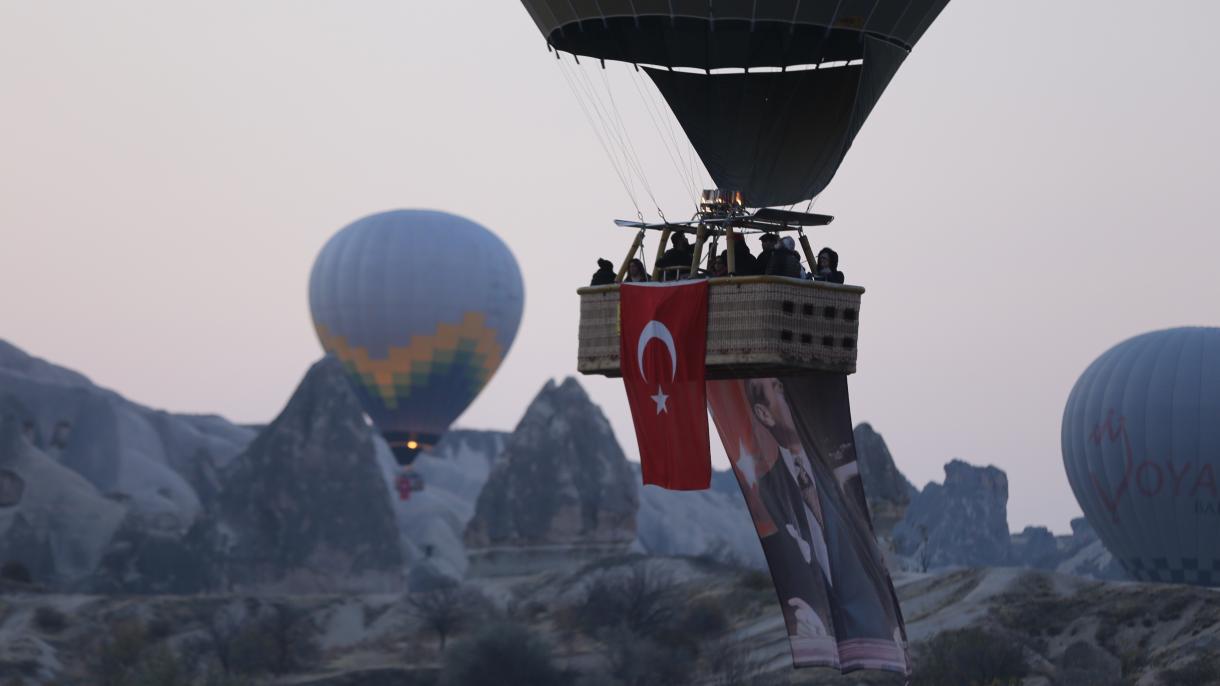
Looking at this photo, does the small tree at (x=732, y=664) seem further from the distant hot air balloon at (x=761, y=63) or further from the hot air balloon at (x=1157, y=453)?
the distant hot air balloon at (x=761, y=63)

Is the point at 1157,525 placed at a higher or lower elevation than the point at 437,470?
lower

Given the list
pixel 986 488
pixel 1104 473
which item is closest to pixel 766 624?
pixel 1104 473

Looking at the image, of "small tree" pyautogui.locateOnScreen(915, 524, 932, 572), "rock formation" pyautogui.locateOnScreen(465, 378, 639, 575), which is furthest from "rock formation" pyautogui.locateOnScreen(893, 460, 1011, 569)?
"rock formation" pyautogui.locateOnScreen(465, 378, 639, 575)

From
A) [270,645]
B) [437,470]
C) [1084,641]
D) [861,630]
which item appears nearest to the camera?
[861,630]

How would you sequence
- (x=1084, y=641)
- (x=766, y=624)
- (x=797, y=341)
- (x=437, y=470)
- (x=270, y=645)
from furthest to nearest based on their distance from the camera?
(x=437, y=470) < (x=270, y=645) < (x=766, y=624) < (x=1084, y=641) < (x=797, y=341)

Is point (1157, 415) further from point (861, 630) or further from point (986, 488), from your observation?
point (986, 488)

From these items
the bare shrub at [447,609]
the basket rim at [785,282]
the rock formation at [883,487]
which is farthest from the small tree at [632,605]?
the basket rim at [785,282]

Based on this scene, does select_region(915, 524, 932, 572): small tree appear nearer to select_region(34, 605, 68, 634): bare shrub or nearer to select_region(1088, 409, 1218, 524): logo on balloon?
select_region(1088, 409, 1218, 524): logo on balloon
